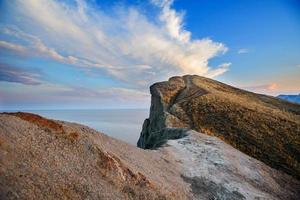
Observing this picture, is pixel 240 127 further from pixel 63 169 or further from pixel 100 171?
pixel 63 169

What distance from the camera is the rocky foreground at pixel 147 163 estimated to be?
11766 mm

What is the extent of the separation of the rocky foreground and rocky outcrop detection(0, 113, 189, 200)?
0.13 feet

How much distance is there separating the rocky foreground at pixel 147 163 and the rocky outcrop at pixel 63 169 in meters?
0.04

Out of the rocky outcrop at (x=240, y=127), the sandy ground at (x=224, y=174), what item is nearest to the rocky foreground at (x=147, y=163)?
the sandy ground at (x=224, y=174)

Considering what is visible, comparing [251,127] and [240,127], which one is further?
[240,127]

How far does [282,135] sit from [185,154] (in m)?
21.2

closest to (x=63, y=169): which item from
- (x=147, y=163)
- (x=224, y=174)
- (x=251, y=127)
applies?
(x=147, y=163)

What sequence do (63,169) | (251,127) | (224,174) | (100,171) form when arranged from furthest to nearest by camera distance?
(251,127)
(224,174)
(100,171)
(63,169)

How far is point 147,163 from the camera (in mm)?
19359

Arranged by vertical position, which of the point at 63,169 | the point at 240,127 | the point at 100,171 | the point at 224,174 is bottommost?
the point at 224,174

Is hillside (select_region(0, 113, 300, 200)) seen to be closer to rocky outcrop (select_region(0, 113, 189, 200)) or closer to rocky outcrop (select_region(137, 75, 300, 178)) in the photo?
rocky outcrop (select_region(0, 113, 189, 200))

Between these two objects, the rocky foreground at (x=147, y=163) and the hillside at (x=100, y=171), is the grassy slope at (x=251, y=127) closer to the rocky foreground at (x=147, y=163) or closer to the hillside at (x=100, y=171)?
the rocky foreground at (x=147, y=163)

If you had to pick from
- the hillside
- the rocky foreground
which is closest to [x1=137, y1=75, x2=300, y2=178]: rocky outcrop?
the rocky foreground

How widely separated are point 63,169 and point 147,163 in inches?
315
